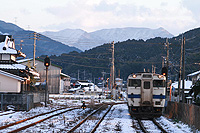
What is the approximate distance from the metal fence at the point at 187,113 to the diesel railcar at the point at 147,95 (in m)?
1.50

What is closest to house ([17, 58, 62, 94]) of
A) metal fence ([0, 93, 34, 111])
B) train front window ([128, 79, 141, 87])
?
metal fence ([0, 93, 34, 111])

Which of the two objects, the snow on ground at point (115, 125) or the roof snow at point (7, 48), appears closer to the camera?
the snow on ground at point (115, 125)

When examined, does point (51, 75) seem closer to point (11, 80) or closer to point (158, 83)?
point (11, 80)

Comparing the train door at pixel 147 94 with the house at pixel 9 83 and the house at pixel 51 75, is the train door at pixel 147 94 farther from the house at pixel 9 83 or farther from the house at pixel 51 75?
the house at pixel 51 75

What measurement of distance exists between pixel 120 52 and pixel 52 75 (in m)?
93.8

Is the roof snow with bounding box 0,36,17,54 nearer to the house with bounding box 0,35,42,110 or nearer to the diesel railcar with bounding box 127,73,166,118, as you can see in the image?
the house with bounding box 0,35,42,110

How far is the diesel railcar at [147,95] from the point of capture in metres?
22.9

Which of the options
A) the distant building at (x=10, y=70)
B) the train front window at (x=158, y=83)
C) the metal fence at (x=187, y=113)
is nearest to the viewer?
the metal fence at (x=187, y=113)

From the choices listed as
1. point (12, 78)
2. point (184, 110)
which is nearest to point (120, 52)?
point (12, 78)

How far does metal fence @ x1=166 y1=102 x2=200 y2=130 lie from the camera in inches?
714

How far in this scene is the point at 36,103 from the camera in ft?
111

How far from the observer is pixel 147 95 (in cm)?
2295

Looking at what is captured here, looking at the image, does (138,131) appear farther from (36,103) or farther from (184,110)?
(36,103)

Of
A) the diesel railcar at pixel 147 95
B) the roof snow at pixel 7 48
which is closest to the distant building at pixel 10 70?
the roof snow at pixel 7 48
